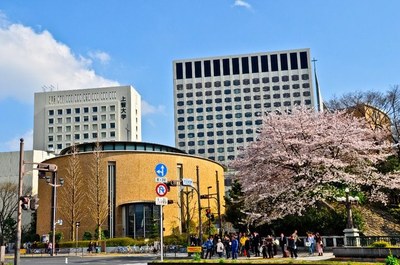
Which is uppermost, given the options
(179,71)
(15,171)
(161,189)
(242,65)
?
(242,65)

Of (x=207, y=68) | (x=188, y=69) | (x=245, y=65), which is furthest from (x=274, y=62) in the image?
(x=188, y=69)

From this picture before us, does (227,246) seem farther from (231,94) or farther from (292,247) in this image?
(231,94)

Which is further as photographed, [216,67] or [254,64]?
[216,67]

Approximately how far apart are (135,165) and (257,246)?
32.2 meters

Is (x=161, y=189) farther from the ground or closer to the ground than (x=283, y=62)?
closer to the ground

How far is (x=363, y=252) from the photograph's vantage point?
22.8 m

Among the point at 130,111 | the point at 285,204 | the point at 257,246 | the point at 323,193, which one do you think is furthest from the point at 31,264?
the point at 130,111

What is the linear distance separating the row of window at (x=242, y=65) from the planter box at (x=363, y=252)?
354 feet

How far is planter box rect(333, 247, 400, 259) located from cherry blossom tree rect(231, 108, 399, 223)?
8.84m

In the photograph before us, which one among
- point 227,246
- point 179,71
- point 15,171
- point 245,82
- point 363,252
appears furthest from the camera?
point 179,71

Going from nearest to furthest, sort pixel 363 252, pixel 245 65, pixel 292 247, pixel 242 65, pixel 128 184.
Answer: pixel 363 252 → pixel 292 247 → pixel 128 184 → pixel 245 65 → pixel 242 65

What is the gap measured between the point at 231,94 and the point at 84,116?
40.6 m

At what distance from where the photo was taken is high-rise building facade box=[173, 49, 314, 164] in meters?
128

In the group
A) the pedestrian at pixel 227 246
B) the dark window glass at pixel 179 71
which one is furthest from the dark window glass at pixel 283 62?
the pedestrian at pixel 227 246
